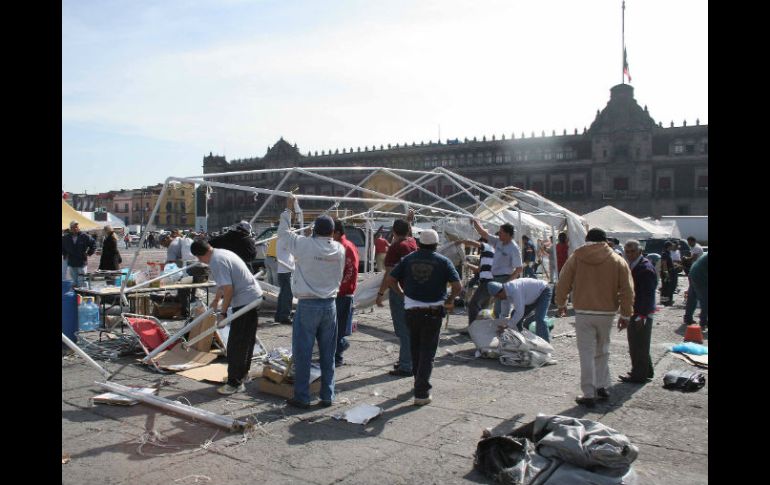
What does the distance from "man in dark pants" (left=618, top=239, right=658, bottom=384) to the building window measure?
60767 millimetres

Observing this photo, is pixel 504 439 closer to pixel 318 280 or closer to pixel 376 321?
pixel 318 280

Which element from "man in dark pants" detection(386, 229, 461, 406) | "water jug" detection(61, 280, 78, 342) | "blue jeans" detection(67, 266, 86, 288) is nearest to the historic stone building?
"blue jeans" detection(67, 266, 86, 288)

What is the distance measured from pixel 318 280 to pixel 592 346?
9.20ft

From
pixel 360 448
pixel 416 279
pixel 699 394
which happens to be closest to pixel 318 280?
pixel 416 279

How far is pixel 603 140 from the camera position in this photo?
6425 centimetres

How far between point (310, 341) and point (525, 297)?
3.35 metres

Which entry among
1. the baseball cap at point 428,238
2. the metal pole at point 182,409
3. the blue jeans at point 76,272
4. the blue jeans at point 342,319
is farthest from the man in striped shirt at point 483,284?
the blue jeans at point 76,272

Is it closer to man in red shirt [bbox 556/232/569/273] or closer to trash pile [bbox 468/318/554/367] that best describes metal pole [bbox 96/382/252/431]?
trash pile [bbox 468/318/554/367]

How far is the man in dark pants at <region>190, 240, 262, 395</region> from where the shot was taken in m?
6.36

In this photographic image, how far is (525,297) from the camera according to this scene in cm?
809

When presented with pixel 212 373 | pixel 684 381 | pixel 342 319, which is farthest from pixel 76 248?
pixel 684 381

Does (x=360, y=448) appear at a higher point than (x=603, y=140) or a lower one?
lower

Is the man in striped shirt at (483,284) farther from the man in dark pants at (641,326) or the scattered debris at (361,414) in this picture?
the scattered debris at (361,414)

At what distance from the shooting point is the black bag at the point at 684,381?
21.8 feet
